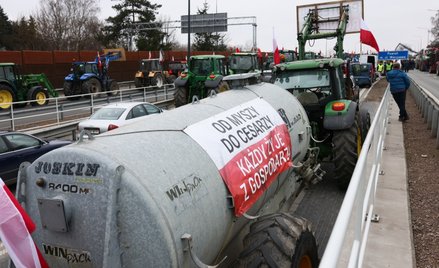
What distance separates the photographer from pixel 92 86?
94.0ft

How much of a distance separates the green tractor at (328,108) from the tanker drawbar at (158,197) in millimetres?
3699

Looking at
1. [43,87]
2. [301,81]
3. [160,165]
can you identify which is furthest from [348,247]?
[43,87]

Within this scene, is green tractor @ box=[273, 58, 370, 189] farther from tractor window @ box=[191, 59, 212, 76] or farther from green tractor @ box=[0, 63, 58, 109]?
green tractor @ box=[0, 63, 58, 109]

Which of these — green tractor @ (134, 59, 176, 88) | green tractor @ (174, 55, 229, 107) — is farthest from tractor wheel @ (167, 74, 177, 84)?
green tractor @ (174, 55, 229, 107)

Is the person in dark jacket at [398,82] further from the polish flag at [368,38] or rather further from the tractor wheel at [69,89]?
the tractor wheel at [69,89]

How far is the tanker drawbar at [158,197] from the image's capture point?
271 centimetres

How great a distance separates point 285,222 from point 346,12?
13.3m

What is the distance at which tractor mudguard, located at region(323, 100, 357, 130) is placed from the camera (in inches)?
290

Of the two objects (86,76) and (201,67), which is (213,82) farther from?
(86,76)

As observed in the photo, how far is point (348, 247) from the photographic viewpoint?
14.8 feet

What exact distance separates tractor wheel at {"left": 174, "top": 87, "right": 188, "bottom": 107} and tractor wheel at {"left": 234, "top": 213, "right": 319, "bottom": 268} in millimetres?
15673

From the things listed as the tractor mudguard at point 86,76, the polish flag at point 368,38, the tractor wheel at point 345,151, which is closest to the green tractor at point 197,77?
the polish flag at point 368,38

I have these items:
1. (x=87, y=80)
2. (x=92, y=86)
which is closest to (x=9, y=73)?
(x=87, y=80)

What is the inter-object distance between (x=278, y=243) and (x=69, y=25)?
74.5 meters
